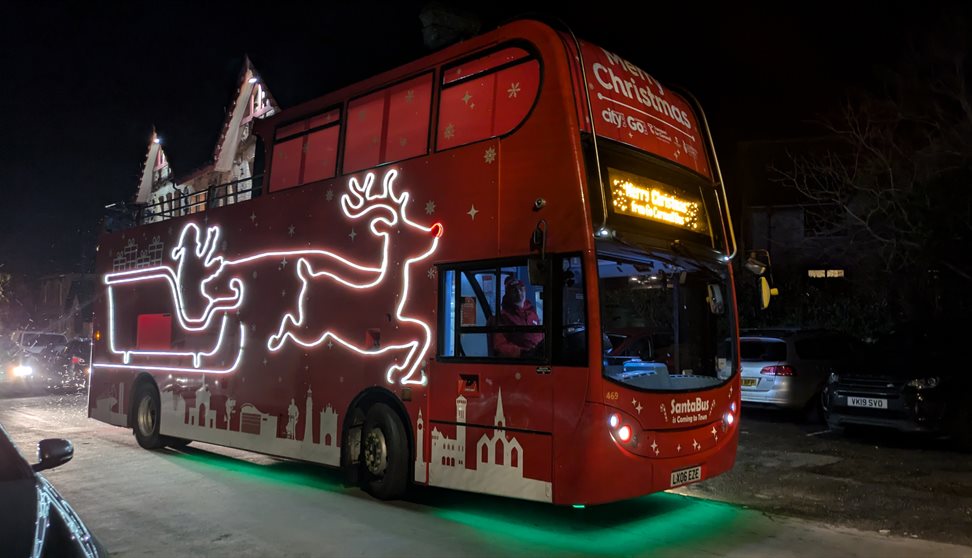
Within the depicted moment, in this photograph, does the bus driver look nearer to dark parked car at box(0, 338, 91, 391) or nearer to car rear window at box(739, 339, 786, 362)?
car rear window at box(739, 339, 786, 362)

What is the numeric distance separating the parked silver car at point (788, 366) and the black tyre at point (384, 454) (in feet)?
24.1

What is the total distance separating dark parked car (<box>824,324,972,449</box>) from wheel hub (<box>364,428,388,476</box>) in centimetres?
735

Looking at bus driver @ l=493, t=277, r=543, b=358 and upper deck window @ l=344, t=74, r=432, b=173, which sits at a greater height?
upper deck window @ l=344, t=74, r=432, b=173

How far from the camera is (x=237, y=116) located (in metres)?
24.1

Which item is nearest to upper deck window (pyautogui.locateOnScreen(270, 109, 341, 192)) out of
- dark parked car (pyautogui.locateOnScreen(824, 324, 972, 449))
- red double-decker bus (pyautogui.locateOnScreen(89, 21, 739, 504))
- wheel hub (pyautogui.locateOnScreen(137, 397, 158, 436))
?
red double-decker bus (pyautogui.locateOnScreen(89, 21, 739, 504))

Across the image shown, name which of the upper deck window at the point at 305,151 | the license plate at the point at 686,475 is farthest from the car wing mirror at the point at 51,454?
the upper deck window at the point at 305,151

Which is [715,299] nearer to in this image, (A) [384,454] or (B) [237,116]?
(A) [384,454]

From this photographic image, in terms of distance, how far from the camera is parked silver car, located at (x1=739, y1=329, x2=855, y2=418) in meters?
12.7

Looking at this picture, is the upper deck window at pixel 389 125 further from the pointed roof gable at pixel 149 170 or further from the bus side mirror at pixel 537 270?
the pointed roof gable at pixel 149 170

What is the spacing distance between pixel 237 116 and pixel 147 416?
1505 centimetres

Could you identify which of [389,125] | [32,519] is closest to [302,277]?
[389,125]

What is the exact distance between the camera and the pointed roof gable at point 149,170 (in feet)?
105

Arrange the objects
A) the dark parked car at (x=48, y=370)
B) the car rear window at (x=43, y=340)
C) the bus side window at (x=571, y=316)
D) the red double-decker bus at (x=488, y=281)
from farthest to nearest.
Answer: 1. the car rear window at (x=43, y=340)
2. the dark parked car at (x=48, y=370)
3. the red double-decker bus at (x=488, y=281)
4. the bus side window at (x=571, y=316)

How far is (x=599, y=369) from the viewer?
5934mm
